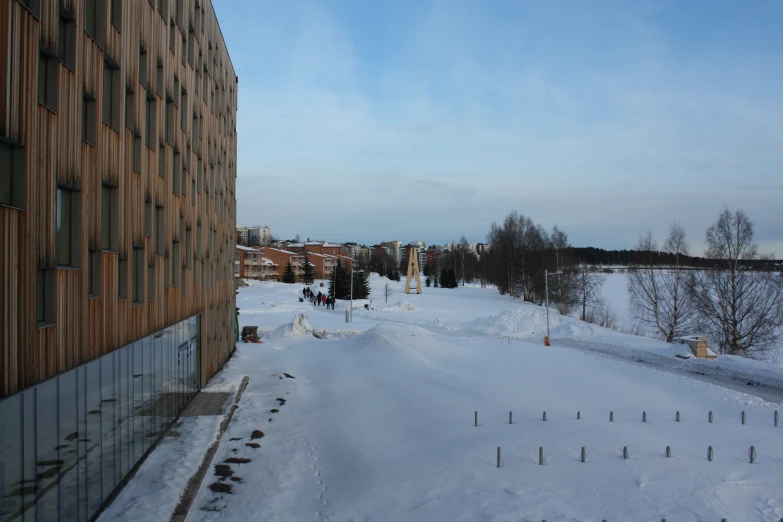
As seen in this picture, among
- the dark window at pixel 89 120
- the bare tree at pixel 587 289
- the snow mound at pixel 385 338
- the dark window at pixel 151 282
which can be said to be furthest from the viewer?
the bare tree at pixel 587 289

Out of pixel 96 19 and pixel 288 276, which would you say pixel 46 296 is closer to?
pixel 96 19

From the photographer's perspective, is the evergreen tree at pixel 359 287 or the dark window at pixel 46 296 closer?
the dark window at pixel 46 296

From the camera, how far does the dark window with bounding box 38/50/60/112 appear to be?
253 inches

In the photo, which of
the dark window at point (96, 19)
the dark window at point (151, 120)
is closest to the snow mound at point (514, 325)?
the dark window at point (151, 120)

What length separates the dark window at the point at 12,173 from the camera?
5629 millimetres

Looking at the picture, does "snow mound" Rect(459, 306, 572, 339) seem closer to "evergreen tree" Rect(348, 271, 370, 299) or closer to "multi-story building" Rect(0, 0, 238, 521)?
"evergreen tree" Rect(348, 271, 370, 299)

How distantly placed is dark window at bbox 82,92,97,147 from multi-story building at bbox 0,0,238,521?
0.02 metres

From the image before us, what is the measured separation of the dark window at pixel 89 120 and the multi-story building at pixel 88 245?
2 centimetres

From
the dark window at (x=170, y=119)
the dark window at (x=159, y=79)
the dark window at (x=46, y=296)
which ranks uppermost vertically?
the dark window at (x=159, y=79)

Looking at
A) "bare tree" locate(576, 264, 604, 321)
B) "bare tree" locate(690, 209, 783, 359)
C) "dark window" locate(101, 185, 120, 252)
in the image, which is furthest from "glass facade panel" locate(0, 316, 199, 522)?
"bare tree" locate(576, 264, 604, 321)

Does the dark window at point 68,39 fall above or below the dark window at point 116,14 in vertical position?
below

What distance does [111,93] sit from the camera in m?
8.93

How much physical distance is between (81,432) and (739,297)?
34.6 meters

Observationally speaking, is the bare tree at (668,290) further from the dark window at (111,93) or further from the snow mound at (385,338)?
the dark window at (111,93)
